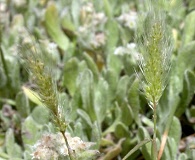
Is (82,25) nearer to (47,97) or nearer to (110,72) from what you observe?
(110,72)

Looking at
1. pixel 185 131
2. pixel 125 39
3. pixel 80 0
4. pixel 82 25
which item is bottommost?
pixel 185 131

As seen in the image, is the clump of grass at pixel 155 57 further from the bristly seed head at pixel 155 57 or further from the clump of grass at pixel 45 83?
the clump of grass at pixel 45 83

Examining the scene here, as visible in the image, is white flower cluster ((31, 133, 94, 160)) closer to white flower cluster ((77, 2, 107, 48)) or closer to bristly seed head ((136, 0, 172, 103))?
bristly seed head ((136, 0, 172, 103))

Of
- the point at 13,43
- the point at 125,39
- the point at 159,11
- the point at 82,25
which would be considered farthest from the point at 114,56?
the point at 159,11

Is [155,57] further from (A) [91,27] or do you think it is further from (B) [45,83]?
(A) [91,27]

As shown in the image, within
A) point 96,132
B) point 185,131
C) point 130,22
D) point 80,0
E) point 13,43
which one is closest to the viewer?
point 96,132

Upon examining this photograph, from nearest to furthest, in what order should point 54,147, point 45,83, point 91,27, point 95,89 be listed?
point 45,83 < point 54,147 < point 95,89 < point 91,27

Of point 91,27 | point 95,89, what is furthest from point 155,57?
point 91,27
